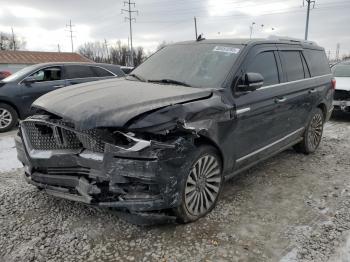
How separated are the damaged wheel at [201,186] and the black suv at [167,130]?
0.04 ft

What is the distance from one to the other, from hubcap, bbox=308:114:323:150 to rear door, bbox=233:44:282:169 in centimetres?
142

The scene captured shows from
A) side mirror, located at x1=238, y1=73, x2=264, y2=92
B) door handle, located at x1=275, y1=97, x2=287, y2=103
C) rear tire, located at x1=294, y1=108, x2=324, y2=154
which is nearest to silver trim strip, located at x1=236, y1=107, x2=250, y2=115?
side mirror, located at x1=238, y1=73, x2=264, y2=92

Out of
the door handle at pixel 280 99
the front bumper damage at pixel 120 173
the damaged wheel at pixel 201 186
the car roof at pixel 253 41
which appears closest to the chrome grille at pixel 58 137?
the front bumper damage at pixel 120 173

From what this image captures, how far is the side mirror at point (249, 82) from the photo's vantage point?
12.7 ft

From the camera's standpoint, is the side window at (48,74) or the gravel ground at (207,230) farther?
the side window at (48,74)

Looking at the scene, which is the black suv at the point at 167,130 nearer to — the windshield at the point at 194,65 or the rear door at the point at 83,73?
the windshield at the point at 194,65

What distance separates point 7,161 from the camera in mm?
5566

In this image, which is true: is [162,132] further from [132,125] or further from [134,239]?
[134,239]

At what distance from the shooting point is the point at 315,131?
6.11 meters

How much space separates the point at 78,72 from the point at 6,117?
6.74ft

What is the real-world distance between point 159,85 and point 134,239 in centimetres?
171

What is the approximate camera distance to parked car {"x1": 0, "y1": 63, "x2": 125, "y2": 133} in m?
8.14

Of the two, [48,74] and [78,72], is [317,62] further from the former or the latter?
[48,74]

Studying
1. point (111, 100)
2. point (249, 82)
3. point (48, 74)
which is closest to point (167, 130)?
point (111, 100)
